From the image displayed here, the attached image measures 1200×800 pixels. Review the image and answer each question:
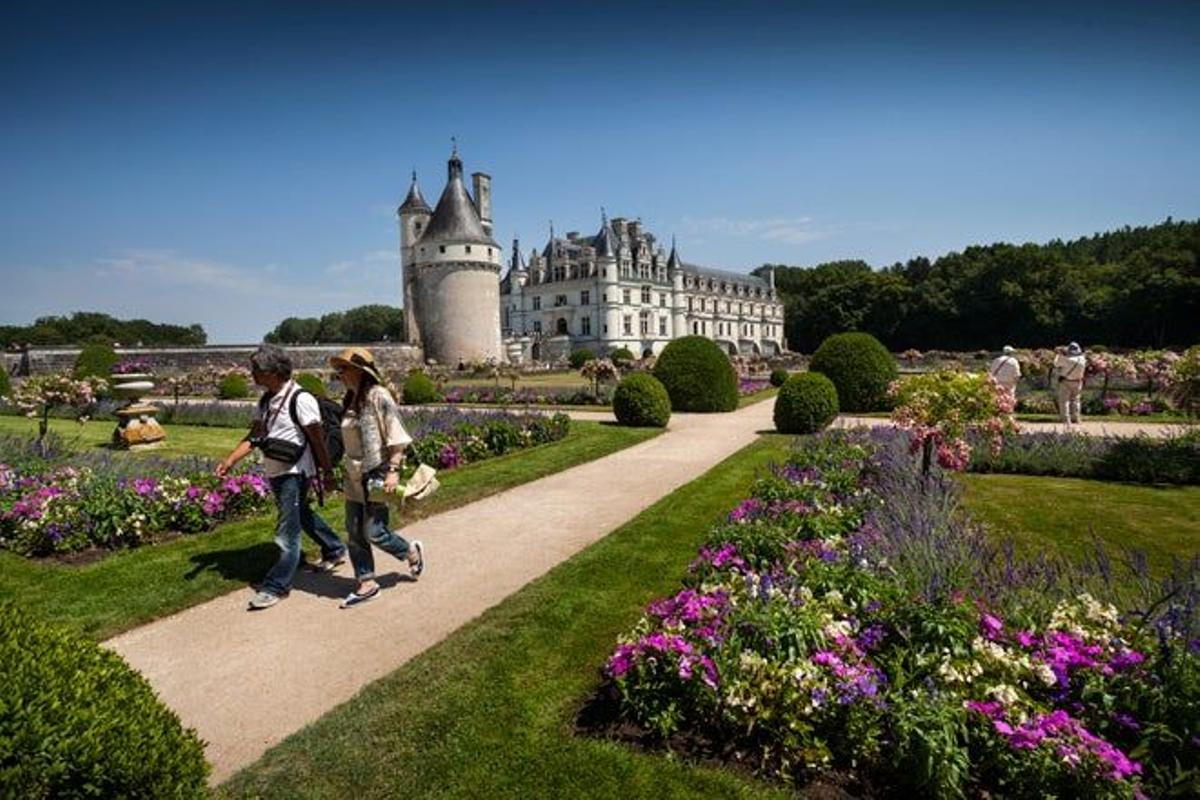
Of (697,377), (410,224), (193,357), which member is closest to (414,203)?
(410,224)

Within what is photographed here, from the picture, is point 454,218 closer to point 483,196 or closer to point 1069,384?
point 483,196

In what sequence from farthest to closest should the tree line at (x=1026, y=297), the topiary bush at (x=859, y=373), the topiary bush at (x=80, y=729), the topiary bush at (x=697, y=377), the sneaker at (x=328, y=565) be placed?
the tree line at (x=1026, y=297) < the topiary bush at (x=697, y=377) < the topiary bush at (x=859, y=373) < the sneaker at (x=328, y=565) < the topiary bush at (x=80, y=729)

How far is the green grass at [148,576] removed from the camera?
466cm

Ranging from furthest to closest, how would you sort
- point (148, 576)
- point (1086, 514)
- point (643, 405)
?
point (643, 405) < point (1086, 514) < point (148, 576)

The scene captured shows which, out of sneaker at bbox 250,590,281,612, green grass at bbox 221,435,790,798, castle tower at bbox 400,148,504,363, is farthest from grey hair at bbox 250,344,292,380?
castle tower at bbox 400,148,504,363

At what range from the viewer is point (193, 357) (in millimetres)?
38188

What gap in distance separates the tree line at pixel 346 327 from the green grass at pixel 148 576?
8229 centimetres

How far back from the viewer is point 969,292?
61594 mm

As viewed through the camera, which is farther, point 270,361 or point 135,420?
point 135,420

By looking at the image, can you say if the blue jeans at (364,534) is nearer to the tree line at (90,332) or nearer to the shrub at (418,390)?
the shrub at (418,390)

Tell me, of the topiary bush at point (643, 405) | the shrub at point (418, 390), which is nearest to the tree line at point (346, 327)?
the shrub at point (418, 390)

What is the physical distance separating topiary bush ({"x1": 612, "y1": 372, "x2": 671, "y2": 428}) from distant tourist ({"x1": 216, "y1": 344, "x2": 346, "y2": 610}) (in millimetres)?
10392

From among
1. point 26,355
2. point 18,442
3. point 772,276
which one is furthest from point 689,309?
point 18,442

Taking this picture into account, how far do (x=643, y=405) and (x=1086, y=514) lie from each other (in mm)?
9020
